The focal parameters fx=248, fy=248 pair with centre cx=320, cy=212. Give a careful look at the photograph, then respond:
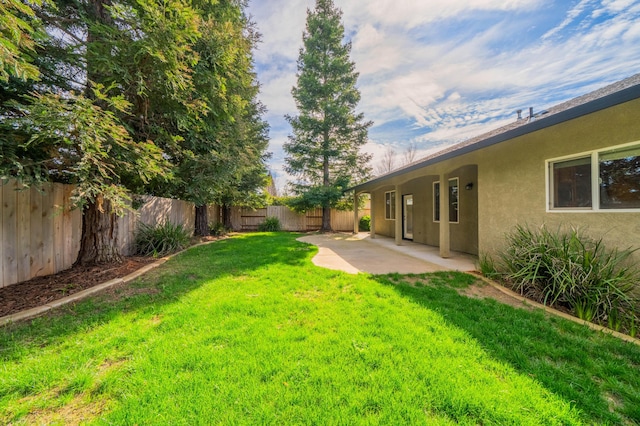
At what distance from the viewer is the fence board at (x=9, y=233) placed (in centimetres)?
379

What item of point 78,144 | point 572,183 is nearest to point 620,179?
point 572,183

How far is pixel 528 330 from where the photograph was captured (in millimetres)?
2908

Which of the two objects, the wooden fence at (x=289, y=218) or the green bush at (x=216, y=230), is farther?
the wooden fence at (x=289, y=218)

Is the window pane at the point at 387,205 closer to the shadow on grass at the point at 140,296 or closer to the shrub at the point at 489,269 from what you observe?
the shadow on grass at the point at 140,296

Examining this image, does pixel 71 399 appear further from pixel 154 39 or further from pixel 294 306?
pixel 154 39

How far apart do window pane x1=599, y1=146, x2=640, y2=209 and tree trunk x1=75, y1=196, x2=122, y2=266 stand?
8.63 m

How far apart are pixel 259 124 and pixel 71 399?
12.9 meters

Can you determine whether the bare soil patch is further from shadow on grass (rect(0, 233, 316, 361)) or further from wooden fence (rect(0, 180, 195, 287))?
wooden fence (rect(0, 180, 195, 287))

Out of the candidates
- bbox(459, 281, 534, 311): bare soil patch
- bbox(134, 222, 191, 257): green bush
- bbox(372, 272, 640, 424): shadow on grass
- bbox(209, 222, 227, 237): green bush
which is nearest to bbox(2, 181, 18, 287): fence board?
bbox(134, 222, 191, 257): green bush

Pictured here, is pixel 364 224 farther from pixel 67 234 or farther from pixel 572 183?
pixel 67 234

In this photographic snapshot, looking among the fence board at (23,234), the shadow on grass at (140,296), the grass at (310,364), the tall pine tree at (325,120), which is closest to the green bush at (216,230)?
the tall pine tree at (325,120)

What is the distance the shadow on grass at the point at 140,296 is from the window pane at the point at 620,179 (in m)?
5.58

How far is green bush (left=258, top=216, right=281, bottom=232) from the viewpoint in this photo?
15.6m

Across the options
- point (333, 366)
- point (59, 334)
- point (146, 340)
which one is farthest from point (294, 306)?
point (59, 334)
